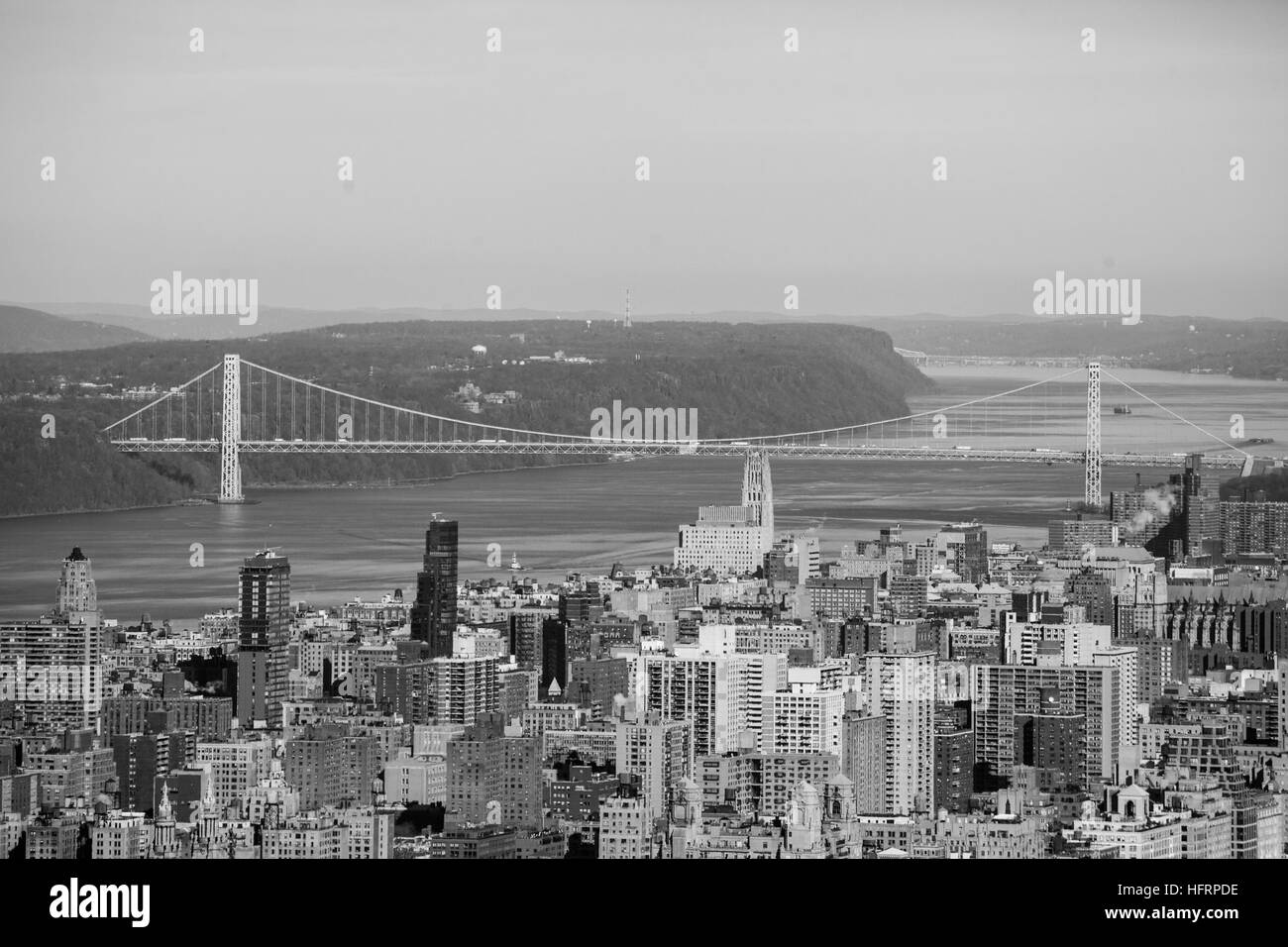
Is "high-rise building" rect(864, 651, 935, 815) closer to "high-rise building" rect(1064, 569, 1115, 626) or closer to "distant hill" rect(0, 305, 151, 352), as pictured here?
"high-rise building" rect(1064, 569, 1115, 626)

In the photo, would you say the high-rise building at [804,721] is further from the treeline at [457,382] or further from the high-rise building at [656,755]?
the treeline at [457,382]

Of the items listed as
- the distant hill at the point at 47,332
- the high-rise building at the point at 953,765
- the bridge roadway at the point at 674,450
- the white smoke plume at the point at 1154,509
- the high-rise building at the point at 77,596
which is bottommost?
the high-rise building at the point at 953,765

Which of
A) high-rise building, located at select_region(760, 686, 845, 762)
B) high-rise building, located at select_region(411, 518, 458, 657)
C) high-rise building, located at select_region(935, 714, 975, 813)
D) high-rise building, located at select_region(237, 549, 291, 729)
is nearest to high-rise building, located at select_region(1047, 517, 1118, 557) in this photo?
high-rise building, located at select_region(411, 518, 458, 657)

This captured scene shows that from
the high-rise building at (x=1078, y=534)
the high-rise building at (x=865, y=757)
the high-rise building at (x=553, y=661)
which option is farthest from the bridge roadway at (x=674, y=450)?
the high-rise building at (x=865, y=757)

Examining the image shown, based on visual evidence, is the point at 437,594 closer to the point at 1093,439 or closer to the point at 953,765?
the point at 953,765

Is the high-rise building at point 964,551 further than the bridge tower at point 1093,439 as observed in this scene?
No
